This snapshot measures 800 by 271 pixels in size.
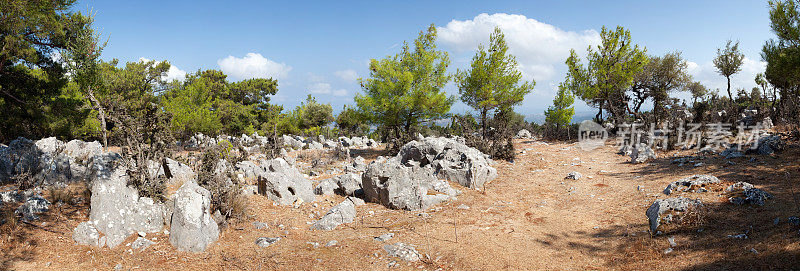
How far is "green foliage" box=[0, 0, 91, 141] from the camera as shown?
871 cm

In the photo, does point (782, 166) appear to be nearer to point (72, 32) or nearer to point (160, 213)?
point (160, 213)

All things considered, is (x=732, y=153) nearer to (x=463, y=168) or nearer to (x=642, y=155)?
(x=642, y=155)

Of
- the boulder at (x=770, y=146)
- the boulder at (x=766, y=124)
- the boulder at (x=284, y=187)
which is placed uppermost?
the boulder at (x=766, y=124)

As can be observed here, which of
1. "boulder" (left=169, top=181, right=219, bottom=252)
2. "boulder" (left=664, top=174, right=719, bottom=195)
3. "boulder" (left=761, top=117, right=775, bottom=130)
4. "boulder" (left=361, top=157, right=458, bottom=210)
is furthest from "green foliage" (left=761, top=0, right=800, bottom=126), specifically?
"boulder" (left=169, top=181, right=219, bottom=252)

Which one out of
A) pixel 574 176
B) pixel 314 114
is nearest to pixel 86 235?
pixel 574 176

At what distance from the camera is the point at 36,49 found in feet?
33.6

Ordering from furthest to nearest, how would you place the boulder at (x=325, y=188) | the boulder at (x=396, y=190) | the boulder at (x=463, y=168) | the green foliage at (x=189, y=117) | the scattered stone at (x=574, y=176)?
the green foliage at (x=189, y=117), the scattered stone at (x=574, y=176), the boulder at (x=463, y=168), the boulder at (x=325, y=188), the boulder at (x=396, y=190)

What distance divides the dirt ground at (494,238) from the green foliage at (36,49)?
4.66 metres

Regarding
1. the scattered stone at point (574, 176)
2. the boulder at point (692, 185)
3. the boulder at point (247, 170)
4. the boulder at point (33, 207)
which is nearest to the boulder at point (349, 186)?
the boulder at point (247, 170)

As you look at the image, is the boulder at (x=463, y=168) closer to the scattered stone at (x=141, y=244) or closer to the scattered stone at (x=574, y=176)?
the scattered stone at (x=574, y=176)

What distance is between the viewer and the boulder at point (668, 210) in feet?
25.9

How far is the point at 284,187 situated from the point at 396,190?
12.1ft

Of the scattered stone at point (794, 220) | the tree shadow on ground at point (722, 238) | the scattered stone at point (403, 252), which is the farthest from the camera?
the scattered stone at point (403, 252)

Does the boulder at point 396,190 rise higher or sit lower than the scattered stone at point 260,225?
higher
